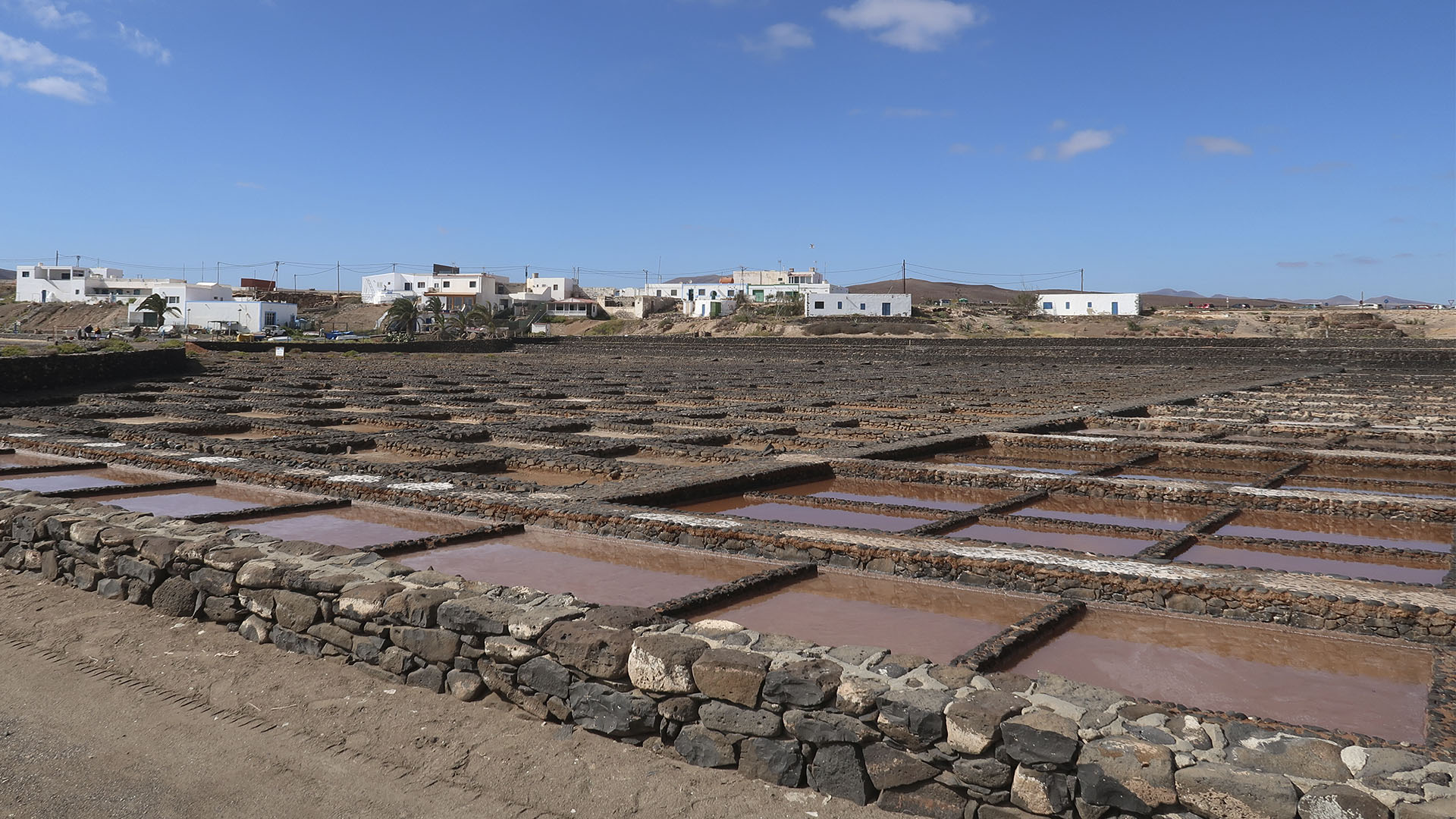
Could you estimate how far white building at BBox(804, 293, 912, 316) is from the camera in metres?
63.9

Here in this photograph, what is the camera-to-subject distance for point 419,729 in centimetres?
422

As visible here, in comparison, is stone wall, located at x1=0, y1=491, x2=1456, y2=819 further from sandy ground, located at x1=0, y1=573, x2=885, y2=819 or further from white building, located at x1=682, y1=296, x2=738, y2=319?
white building, located at x1=682, y1=296, x2=738, y2=319

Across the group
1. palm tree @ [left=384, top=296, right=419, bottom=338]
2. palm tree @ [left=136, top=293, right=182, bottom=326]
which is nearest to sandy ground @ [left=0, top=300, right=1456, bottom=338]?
palm tree @ [left=136, top=293, right=182, bottom=326]

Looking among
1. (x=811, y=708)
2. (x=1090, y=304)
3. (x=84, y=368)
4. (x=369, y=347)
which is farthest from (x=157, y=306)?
(x=811, y=708)

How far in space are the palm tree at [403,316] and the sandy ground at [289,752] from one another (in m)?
52.4

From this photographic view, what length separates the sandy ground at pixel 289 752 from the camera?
3.64 metres

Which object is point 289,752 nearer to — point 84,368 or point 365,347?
point 84,368

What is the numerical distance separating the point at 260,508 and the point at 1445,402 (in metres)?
19.1

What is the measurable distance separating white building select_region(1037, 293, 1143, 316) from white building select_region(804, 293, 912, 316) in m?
8.83

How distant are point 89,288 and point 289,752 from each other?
9701 centimetres

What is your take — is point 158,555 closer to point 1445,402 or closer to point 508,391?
point 508,391

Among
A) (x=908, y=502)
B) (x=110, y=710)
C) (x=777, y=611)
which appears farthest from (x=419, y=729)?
(x=908, y=502)

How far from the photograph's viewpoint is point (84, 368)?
23312 mm

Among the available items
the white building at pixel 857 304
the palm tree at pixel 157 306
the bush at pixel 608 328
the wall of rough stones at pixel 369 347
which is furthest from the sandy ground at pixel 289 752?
the palm tree at pixel 157 306
